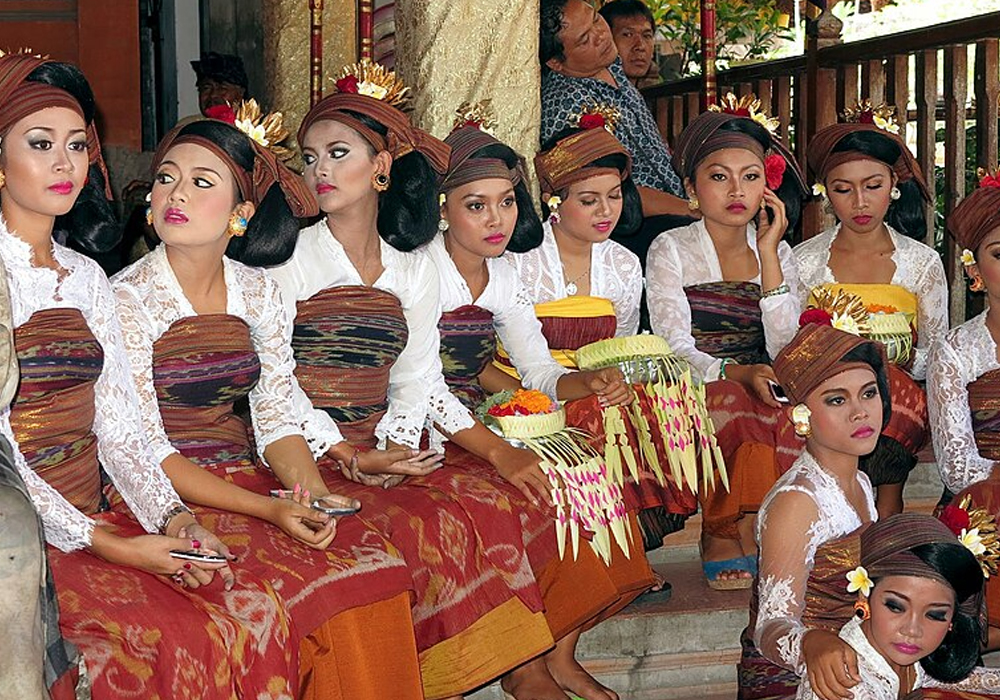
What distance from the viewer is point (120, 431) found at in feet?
12.1

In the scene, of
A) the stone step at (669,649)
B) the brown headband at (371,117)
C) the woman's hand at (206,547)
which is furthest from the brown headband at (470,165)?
the woman's hand at (206,547)

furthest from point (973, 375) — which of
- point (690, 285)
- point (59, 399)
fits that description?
point (59, 399)

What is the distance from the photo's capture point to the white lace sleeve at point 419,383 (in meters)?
4.48

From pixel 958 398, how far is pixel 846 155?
1134mm

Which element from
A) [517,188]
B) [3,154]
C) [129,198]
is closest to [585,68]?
[517,188]

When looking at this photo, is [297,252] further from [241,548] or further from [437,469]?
[241,548]

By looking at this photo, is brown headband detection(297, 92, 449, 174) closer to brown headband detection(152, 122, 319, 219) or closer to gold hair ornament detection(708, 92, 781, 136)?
brown headband detection(152, 122, 319, 219)

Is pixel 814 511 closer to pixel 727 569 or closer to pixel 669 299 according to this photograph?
pixel 727 569

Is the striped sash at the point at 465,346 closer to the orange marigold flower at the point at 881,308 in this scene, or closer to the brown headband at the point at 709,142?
the brown headband at the point at 709,142

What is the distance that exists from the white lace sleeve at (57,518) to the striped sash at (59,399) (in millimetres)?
143

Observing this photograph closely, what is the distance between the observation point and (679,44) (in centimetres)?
1150

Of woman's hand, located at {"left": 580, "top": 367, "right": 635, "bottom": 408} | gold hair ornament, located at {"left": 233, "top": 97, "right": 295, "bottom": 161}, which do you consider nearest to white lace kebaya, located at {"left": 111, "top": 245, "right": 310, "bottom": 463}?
gold hair ornament, located at {"left": 233, "top": 97, "right": 295, "bottom": 161}

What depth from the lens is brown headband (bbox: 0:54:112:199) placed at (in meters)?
3.59

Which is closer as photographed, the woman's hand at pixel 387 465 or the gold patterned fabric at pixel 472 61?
the woman's hand at pixel 387 465
